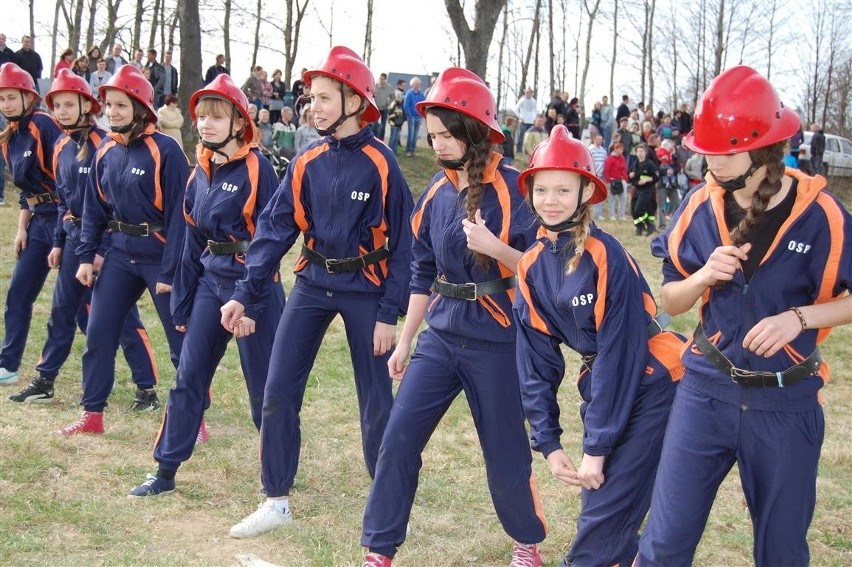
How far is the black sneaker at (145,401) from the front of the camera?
25.0 ft

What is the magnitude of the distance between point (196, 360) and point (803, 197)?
3476 millimetres

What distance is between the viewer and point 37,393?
302 inches

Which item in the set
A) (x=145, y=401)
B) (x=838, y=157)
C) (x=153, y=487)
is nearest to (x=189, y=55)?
(x=145, y=401)

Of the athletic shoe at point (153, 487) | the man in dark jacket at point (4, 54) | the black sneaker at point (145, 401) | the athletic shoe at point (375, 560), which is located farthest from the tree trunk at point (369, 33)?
the athletic shoe at point (375, 560)

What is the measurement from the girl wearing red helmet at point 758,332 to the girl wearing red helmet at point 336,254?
6.34 ft

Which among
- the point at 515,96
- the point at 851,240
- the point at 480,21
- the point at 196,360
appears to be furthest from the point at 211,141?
the point at 515,96

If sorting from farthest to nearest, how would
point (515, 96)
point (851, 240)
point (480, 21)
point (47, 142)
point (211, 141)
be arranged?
point (515, 96) → point (480, 21) → point (47, 142) → point (211, 141) → point (851, 240)

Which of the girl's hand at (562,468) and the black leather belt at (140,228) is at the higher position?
the black leather belt at (140,228)

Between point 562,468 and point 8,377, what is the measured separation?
584 centimetres

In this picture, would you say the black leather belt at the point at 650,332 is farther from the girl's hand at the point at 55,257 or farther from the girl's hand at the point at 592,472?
the girl's hand at the point at 55,257

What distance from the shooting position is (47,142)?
793 centimetres

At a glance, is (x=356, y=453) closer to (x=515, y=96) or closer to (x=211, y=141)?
(x=211, y=141)

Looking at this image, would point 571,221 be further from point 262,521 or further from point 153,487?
point 153,487

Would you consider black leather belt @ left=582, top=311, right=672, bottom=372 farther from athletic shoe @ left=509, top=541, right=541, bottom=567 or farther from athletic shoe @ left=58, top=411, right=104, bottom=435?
athletic shoe @ left=58, top=411, right=104, bottom=435
